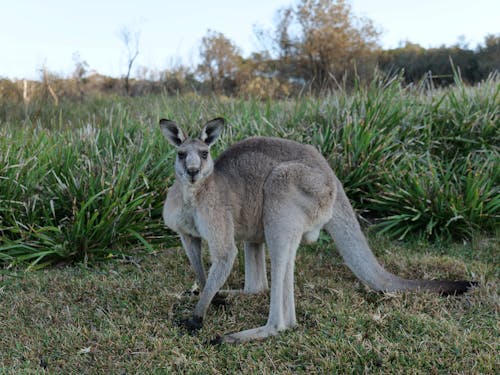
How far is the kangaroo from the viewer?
122 inches

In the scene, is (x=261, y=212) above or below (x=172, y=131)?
below

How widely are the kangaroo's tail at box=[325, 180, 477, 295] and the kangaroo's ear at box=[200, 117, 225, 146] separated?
0.99 metres

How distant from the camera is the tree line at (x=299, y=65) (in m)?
14.4

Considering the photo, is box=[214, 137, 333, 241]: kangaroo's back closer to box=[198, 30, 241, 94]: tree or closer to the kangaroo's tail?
the kangaroo's tail

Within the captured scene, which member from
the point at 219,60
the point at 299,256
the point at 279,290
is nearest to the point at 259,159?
the point at 279,290

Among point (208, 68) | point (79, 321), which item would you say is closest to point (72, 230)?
point (79, 321)

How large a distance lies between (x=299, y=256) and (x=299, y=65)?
59.1 ft

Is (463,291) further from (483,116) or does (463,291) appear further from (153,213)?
(483,116)

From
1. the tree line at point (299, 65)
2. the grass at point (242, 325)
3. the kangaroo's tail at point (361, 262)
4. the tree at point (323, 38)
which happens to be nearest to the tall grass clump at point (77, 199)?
the grass at point (242, 325)

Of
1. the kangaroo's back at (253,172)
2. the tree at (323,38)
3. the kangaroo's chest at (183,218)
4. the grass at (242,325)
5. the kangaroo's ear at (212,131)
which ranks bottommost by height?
the grass at (242,325)

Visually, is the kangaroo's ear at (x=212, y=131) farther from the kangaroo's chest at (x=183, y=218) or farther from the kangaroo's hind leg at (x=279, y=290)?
the kangaroo's hind leg at (x=279, y=290)

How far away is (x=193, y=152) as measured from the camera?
3.09 m

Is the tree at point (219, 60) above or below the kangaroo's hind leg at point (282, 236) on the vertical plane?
above

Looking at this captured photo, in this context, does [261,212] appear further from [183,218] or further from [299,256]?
[299,256]
